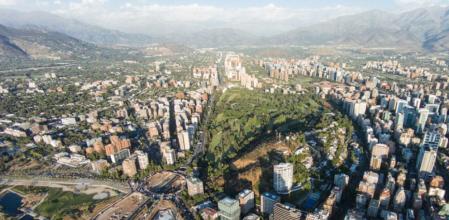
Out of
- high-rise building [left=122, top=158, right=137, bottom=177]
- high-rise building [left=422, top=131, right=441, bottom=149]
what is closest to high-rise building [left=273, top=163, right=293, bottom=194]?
high-rise building [left=122, top=158, right=137, bottom=177]

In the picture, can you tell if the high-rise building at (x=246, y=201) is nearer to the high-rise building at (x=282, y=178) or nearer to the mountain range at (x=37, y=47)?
the high-rise building at (x=282, y=178)

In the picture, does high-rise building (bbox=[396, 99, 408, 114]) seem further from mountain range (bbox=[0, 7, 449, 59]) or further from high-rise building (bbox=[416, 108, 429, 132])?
mountain range (bbox=[0, 7, 449, 59])

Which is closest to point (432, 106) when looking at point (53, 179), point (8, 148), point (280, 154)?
point (280, 154)

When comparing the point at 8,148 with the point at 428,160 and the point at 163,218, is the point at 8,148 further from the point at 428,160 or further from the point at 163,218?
the point at 428,160

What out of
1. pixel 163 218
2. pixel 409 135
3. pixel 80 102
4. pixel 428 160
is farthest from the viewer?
pixel 80 102

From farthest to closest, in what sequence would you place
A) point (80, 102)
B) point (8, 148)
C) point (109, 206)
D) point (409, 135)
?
point (80, 102), point (8, 148), point (409, 135), point (109, 206)

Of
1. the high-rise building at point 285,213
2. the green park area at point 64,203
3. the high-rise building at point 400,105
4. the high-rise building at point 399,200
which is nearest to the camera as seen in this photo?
the high-rise building at point 285,213

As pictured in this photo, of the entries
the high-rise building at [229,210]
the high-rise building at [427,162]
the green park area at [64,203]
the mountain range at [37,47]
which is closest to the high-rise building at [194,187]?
the high-rise building at [229,210]
